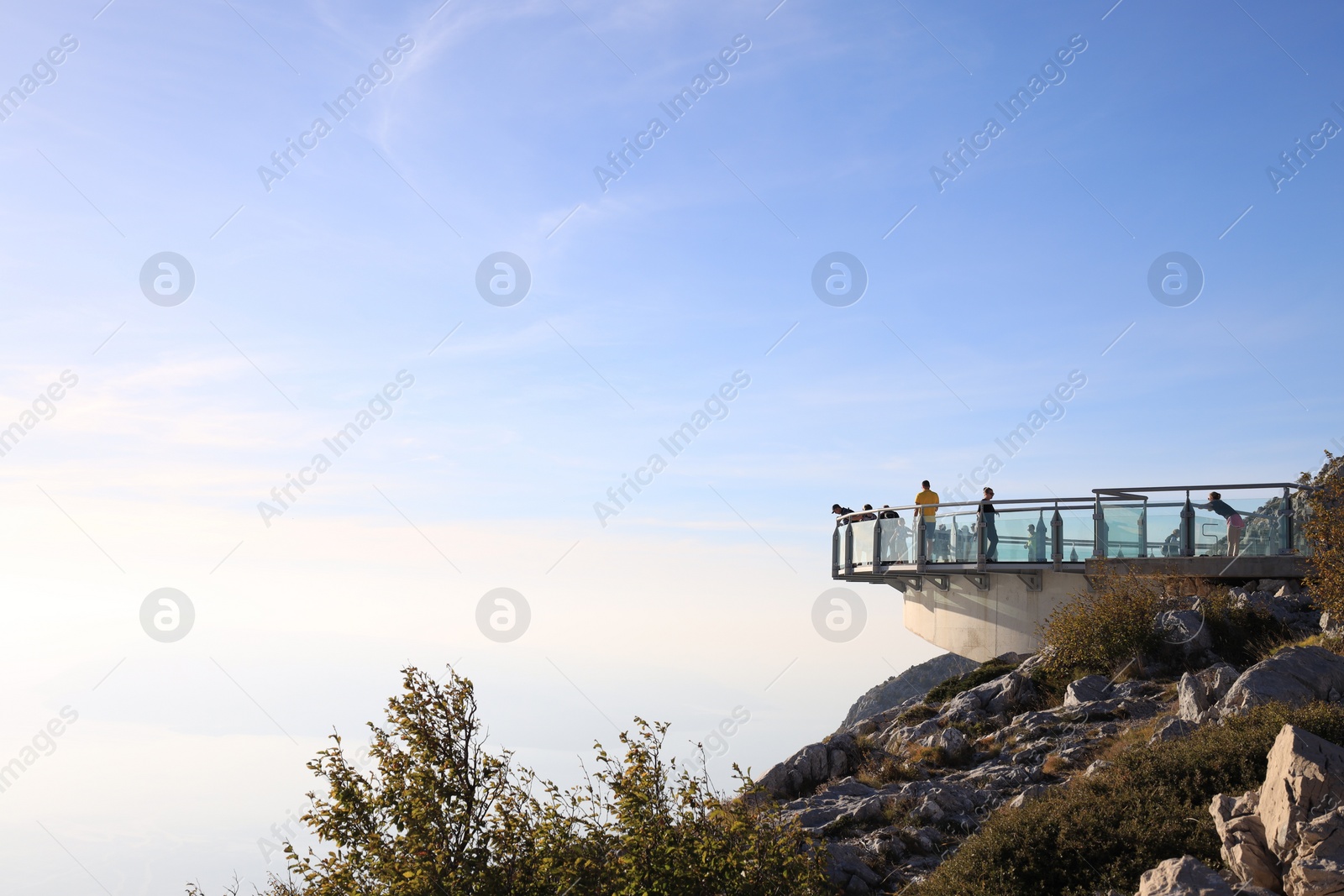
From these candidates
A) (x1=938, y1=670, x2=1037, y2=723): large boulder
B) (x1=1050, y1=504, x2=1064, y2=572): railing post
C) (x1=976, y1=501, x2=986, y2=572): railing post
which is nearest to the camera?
(x1=938, y1=670, x2=1037, y2=723): large boulder

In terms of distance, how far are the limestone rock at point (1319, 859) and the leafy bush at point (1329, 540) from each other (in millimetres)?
9521

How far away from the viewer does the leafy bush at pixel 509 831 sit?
28.8ft

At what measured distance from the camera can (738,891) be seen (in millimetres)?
8805

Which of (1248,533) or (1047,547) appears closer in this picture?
(1248,533)

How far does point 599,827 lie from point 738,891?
1315mm

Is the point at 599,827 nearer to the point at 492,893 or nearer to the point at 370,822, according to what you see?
the point at 492,893

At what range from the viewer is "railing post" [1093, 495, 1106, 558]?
71.8 feet

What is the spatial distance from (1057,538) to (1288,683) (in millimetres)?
9400

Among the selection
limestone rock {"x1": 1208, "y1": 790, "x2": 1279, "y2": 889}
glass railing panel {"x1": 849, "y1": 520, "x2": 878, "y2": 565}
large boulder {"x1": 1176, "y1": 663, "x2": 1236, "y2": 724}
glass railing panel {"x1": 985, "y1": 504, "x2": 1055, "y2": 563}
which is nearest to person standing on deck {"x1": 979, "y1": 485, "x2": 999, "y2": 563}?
glass railing panel {"x1": 985, "y1": 504, "x2": 1055, "y2": 563}

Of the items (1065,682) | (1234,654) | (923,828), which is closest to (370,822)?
(923,828)

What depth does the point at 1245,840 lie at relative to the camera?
9219mm

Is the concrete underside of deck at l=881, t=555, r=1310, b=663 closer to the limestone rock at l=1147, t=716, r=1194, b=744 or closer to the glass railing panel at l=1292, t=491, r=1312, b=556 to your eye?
the glass railing panel at l=1292, t=491, r=1312, b=556

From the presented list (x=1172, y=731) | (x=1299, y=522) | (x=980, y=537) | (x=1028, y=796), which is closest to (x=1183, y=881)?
(x=1028, y=796)

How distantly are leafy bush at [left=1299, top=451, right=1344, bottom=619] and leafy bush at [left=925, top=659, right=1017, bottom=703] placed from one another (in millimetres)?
6007
